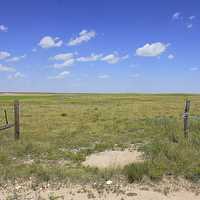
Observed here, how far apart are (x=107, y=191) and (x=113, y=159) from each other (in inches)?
143

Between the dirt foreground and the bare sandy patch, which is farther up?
the dirt foreground

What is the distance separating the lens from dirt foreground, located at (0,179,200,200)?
6.93 meters

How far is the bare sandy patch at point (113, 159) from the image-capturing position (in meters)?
10.0

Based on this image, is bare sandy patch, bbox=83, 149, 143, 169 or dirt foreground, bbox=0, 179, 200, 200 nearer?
dirt foreground, bbox=0, 179, 200, 200

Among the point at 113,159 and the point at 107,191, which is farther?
the point at 113,159

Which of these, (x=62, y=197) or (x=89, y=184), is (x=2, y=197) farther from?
(x=89, y=184)

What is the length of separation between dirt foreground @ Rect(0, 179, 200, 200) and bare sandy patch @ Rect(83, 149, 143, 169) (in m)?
1.96

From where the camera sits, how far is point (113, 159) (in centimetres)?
1084

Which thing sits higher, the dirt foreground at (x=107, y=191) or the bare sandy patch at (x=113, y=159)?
the dirt foreground at (x=107, y=191)

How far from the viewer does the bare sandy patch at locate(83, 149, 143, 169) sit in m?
10.0

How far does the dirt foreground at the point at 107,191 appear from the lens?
6926 millimetres

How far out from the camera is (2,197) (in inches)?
272

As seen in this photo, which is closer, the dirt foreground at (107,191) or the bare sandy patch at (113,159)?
the dirt foreground at (107,191)

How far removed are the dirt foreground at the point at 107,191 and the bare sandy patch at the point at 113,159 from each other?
196 cm
